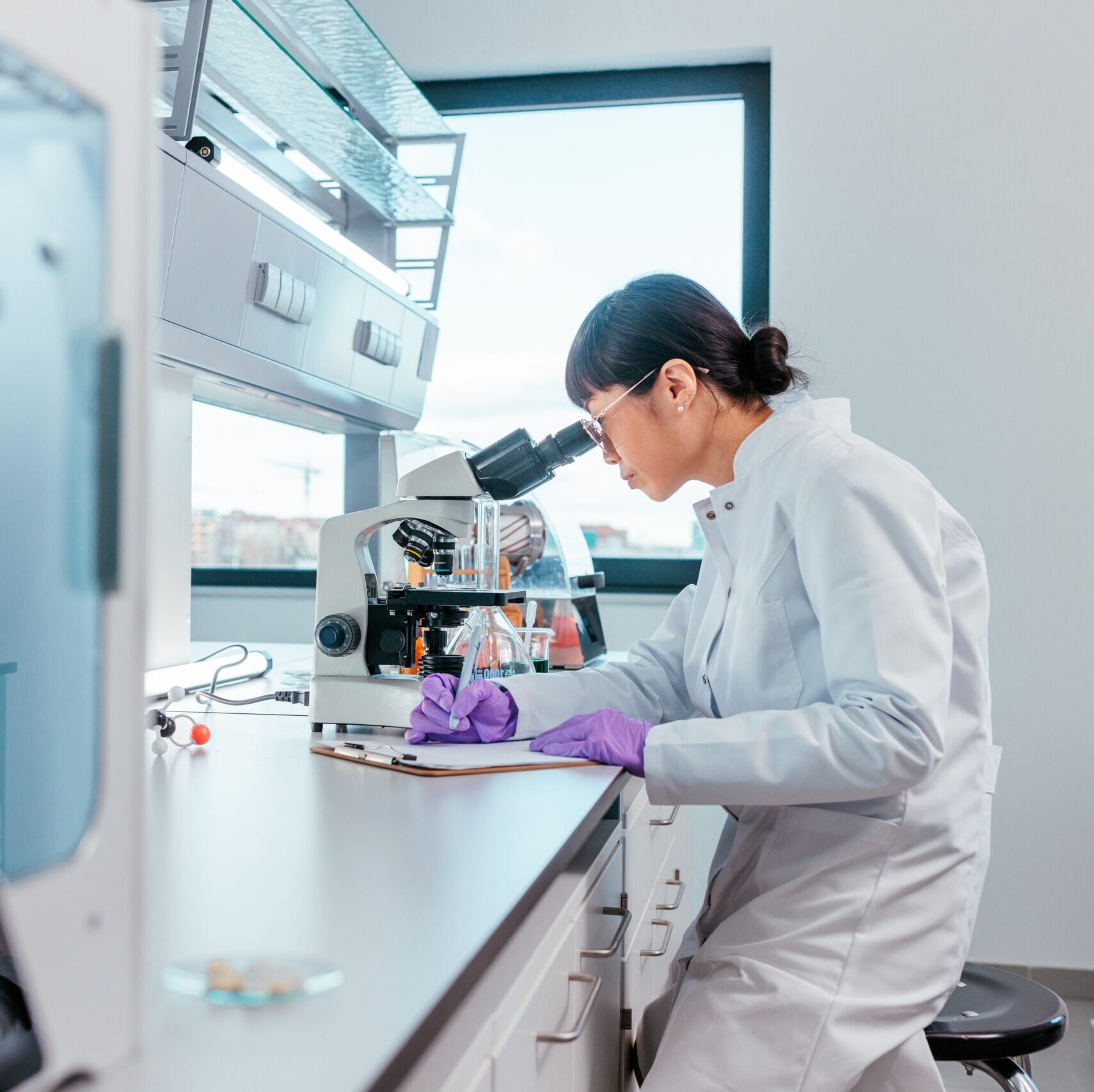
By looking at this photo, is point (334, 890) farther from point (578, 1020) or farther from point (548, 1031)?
point (578, 1020)

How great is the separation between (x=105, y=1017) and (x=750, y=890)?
1.04 m

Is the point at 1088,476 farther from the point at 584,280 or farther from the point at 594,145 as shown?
the point at 594,145

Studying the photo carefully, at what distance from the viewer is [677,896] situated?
6.52ft

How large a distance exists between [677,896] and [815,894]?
80cm

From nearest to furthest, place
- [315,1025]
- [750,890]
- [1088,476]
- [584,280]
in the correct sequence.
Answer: [315,1025], [750,890], [1088,476], [584,280]

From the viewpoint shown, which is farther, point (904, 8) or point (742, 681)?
point (904, 8)

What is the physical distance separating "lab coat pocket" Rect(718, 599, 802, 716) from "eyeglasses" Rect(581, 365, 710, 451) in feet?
1.21

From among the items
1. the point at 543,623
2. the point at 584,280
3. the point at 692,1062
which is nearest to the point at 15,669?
the point at 692,1062

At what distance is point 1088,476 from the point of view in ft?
8.83

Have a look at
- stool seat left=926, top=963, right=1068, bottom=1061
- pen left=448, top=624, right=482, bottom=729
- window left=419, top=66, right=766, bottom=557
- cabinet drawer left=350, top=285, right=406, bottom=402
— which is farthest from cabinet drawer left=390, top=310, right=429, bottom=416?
stool seat left=926, top=963, right=1068, bottom=1061

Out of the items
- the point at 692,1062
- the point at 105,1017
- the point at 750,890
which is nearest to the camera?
the point at 105,1017

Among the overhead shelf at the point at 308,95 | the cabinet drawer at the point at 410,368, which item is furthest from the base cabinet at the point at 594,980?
the overhead shelf at the point at 308,95

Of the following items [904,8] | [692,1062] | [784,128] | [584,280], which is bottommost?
[692,1062]

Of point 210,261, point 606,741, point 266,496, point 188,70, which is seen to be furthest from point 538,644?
point 266,496
